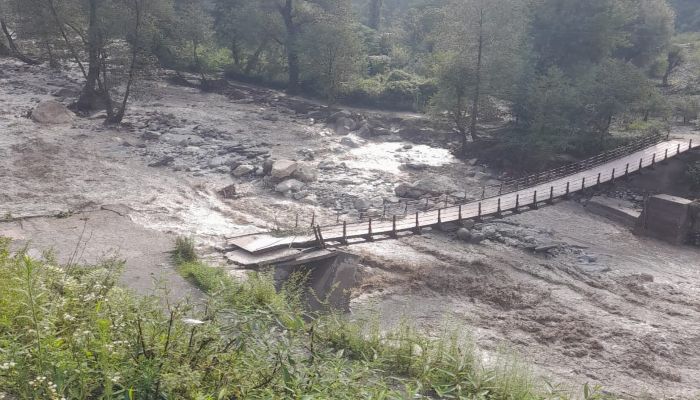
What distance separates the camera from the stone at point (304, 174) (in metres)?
20.6

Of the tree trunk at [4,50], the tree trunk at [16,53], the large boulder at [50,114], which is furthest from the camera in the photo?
the tree trunk at [4,50]

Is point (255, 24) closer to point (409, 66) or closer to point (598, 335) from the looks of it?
point (409, 66)

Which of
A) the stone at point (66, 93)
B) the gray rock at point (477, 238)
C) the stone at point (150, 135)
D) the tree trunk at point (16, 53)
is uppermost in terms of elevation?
the tree trunk at point (16, 53)

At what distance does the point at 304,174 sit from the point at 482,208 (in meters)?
7.71

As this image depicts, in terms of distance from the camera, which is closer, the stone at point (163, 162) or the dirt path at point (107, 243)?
the dirt path at point (107, 243)

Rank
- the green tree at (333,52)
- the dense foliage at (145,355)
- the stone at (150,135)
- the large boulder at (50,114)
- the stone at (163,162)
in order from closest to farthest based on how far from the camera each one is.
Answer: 1. the dense foliage at (145,355)
2. the stone at (163,162)
3. the large boulder at (50,114)
4. the stone at (150,135)
5. the green tree at (333,52)

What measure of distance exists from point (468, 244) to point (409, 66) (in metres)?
28.2

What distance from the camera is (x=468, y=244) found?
1678cm

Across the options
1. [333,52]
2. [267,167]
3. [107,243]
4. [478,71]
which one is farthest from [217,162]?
[478,71]

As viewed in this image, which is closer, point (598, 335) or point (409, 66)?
point (598, 335)

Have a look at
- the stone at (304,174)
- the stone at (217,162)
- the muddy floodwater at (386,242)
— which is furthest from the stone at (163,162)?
the stone at (304,174)

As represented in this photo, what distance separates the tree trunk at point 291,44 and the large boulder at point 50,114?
15.7m

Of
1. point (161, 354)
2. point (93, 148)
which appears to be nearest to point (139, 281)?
point (161, 354)

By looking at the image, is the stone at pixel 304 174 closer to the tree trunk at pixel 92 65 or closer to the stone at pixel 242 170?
the stone at pixel 242 170
